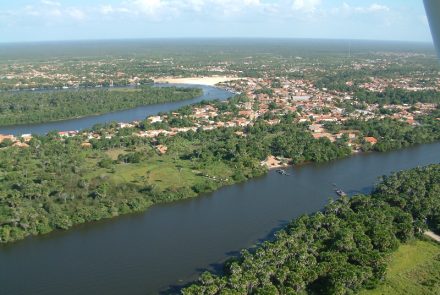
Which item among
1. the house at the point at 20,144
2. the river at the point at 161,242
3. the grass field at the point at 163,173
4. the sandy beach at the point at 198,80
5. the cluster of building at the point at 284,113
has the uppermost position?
the sandy beach at the point at 198,80

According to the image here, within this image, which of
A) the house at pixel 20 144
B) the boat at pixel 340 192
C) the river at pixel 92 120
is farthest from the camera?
the river at pixel 92 120

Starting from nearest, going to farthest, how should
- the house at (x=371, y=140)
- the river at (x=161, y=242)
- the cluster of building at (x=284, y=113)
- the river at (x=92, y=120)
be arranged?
1. the river at (x=161, y=242)
2. the house at (x=371, y=140)
3. the cluster of building at (x=284, y=113)
4. the river at (x=92, y=120)

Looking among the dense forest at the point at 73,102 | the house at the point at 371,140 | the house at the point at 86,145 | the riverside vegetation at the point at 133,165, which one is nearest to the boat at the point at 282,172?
the riverside vegetation at the point at 133,165

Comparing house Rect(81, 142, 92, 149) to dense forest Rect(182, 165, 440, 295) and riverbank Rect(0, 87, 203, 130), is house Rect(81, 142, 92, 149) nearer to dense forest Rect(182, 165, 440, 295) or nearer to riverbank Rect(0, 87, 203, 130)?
riverbank Rect(0, 87, 203, 130)

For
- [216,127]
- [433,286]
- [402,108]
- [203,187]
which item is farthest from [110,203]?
[402,108]

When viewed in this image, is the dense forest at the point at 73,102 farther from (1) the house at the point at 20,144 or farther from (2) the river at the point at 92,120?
(1) the house at the point at 20,144

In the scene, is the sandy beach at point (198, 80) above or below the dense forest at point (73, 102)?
above
